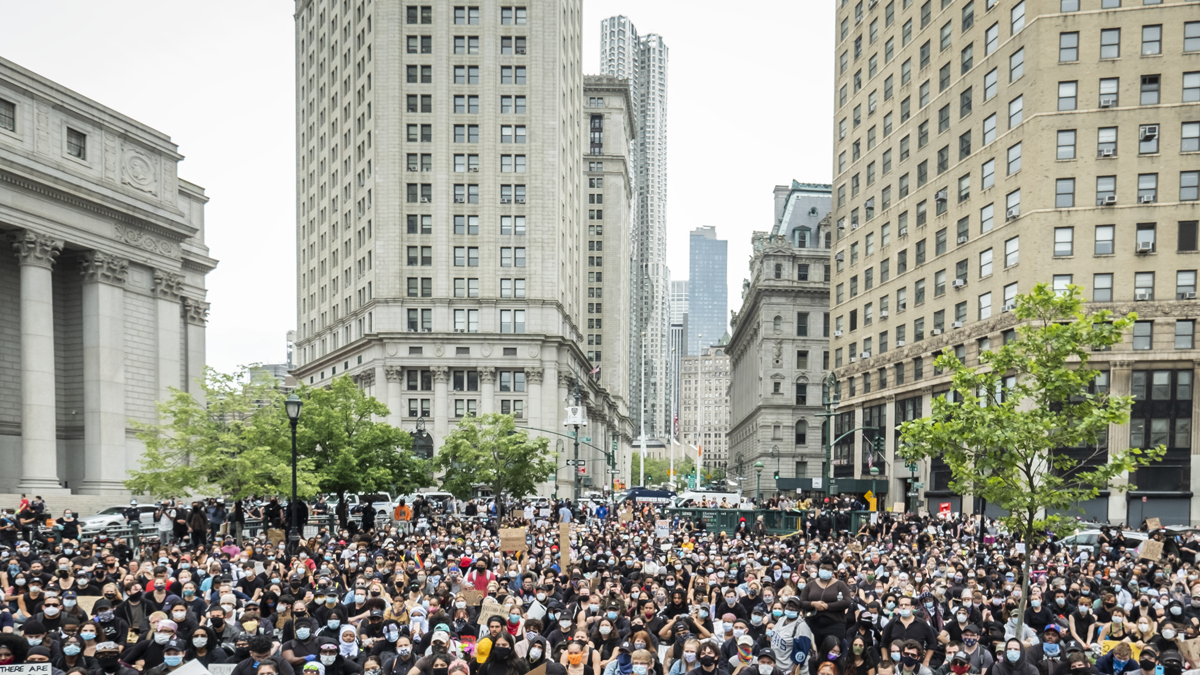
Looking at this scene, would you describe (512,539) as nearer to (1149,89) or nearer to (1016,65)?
(1016,65)

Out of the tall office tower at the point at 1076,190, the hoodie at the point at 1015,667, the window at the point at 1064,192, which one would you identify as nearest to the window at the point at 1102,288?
the tall office tower at the point at 1076,190

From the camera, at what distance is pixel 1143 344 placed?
47719mm

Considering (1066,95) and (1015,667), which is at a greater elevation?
(1066,95)

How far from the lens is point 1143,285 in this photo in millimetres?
47906

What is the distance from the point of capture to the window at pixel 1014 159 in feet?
166

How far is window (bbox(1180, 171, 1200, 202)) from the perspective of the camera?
47.4 meters

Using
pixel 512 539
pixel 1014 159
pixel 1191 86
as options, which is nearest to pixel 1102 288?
pixel 1014 159

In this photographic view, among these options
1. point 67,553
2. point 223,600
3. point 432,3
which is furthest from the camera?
point 432,3

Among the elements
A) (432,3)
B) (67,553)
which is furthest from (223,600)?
(432,3)

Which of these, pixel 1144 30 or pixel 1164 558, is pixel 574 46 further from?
pixel 1164 558

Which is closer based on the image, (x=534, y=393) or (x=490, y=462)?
(x=490, y=462)

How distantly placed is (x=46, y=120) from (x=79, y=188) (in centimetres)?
409

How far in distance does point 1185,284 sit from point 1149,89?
435 inches

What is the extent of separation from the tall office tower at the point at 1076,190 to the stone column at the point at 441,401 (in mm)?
45306
